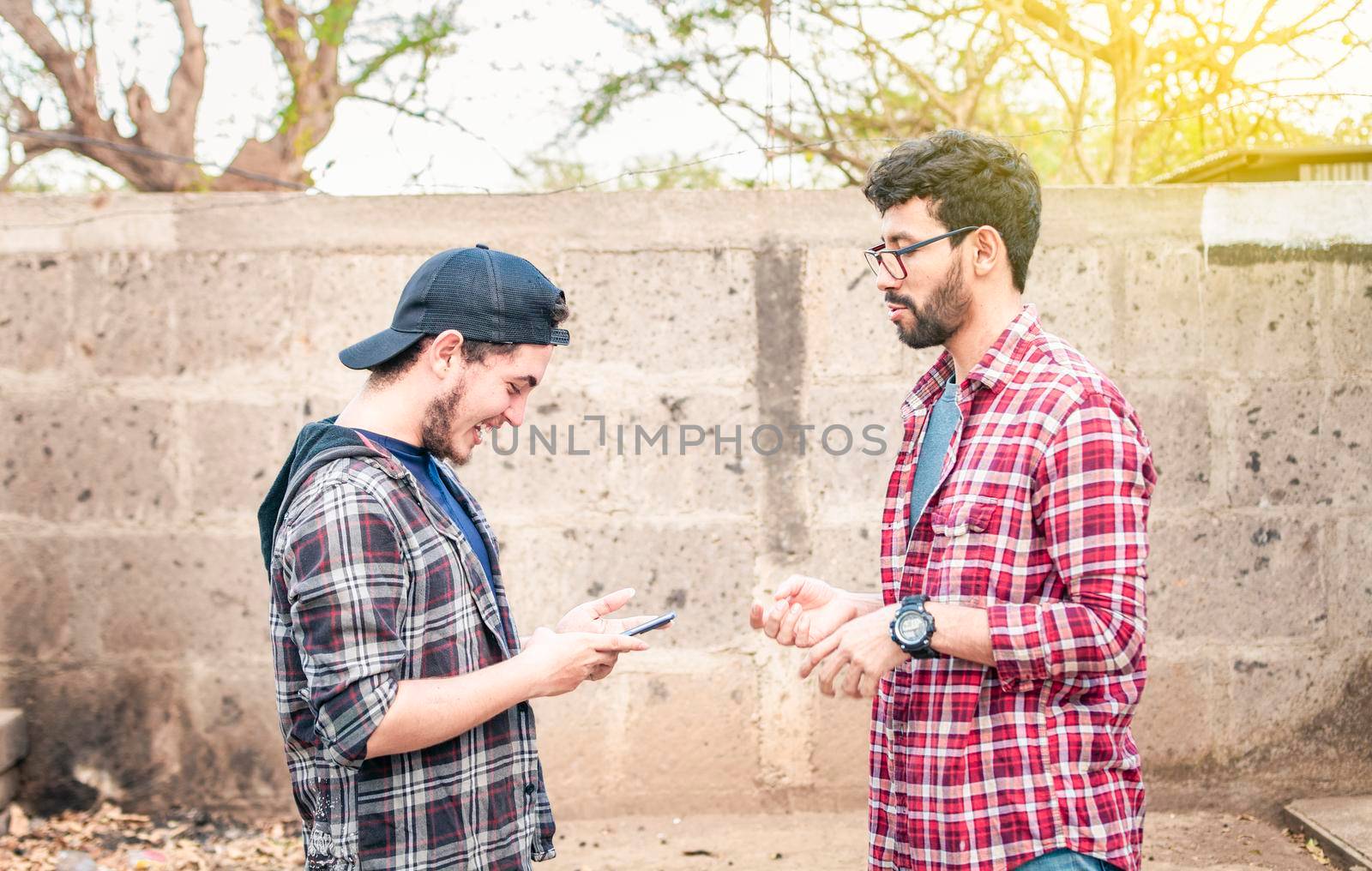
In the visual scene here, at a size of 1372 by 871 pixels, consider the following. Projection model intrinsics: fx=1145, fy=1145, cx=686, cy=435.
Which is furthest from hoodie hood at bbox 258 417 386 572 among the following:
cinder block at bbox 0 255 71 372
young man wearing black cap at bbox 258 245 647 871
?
cinder block at bbox 0 255 71 372

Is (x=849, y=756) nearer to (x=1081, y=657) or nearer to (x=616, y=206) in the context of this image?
(x=616, y=206)

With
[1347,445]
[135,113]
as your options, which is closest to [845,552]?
[1347,445]

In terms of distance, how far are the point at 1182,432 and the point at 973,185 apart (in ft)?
6.92

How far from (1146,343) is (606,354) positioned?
179 centimetres

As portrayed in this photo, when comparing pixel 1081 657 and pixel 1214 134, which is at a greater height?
pixel 1214 134

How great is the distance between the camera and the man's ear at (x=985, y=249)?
6.72 ft

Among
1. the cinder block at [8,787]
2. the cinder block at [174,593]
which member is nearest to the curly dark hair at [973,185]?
the cinder block at [174,593]

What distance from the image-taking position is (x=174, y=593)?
149 inches

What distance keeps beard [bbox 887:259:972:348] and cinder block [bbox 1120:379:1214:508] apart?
194 cm

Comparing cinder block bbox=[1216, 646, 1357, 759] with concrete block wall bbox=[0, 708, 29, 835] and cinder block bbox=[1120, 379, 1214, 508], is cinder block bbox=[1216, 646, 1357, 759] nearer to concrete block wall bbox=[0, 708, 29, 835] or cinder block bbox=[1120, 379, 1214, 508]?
cinder block bbox=[1120, 379, 1214, 508]

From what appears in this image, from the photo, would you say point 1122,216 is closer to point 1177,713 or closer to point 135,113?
point 1177,713

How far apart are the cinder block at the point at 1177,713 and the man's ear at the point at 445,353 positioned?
9.06 feet

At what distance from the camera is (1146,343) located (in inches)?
149

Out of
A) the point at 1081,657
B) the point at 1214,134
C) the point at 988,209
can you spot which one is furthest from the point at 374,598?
the point at 1214,134
